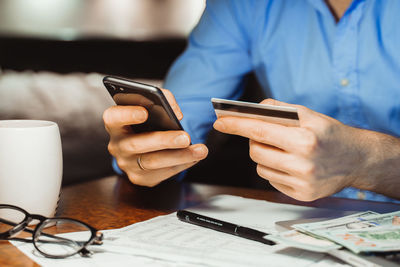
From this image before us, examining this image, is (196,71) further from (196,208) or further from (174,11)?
(174,11)

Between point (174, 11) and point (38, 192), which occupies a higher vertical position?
point (174, 11)

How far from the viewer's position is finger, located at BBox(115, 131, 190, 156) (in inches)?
32.2

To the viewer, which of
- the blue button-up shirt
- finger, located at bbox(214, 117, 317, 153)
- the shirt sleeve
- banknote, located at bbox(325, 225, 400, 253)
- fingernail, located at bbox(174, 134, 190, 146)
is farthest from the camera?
the shirt sleeve

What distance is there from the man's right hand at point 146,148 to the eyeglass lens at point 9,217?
245mm

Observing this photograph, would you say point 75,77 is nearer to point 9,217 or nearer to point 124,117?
point 124,117

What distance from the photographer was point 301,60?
1.33 meters

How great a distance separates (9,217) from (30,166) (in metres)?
0.09

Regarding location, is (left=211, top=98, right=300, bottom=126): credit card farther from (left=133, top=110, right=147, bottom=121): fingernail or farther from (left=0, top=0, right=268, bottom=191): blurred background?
(left=0, top=0, right=268, bottom=191): blurred background

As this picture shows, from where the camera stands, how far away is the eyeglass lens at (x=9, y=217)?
0.73 metres

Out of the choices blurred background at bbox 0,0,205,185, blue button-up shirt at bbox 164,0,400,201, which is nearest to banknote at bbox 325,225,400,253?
blue button-up shirt at bbox 164,0,400,201

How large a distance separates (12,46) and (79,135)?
44 centimetres

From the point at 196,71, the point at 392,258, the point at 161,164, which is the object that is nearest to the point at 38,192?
the point at 161,164

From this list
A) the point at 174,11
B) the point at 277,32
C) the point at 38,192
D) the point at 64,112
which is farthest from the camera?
the point at 174,11

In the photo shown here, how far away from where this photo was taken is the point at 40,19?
126 inches
